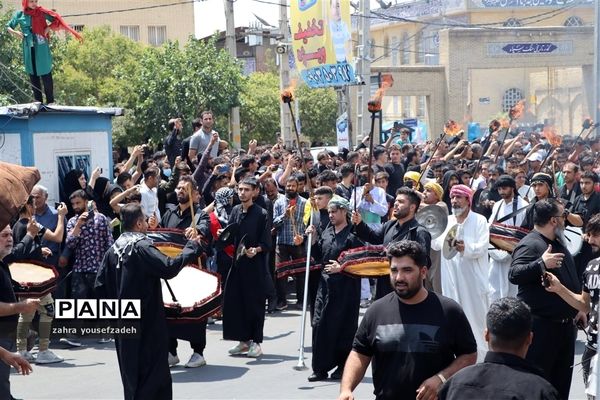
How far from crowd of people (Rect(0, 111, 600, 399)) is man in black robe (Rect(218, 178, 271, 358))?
0.6 inches

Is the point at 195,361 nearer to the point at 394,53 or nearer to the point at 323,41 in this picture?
the point at 323,41

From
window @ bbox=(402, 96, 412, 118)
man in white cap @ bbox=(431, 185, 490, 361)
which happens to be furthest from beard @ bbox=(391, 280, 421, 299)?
window @ bbox=(402, 96, 412, 118)

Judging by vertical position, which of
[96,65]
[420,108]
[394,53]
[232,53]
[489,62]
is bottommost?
[420,108]

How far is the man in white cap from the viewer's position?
11273 mm

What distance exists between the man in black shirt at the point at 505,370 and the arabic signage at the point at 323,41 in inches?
892

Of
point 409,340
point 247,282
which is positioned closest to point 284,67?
point 247,282

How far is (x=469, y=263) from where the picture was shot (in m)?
11.4

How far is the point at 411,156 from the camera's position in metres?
20.9

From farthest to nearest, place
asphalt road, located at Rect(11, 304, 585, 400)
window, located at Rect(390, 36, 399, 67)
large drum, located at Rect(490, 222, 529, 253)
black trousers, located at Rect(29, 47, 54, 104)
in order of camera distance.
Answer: window, located at Rect(390, 36, 399, 67)
black trousers, located at Rect(29, 47, 54, 104)
large drum, located at Rect(490, 222, 529, 253)
asphalt road, located at Rect(11, 304, 585, 400)

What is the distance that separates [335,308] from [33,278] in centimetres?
300

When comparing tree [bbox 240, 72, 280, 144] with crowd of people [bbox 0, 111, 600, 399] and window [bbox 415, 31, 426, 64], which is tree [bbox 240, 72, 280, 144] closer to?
window [bbox 415, 31, 426, 64]

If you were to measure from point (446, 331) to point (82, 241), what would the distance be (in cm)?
732

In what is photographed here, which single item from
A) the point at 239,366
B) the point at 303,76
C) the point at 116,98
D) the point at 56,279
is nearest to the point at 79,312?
the point at 56,279

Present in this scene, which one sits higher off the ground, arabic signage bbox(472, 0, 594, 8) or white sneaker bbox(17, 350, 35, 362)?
arabic signage bbox(472, 0, 594, 8)
